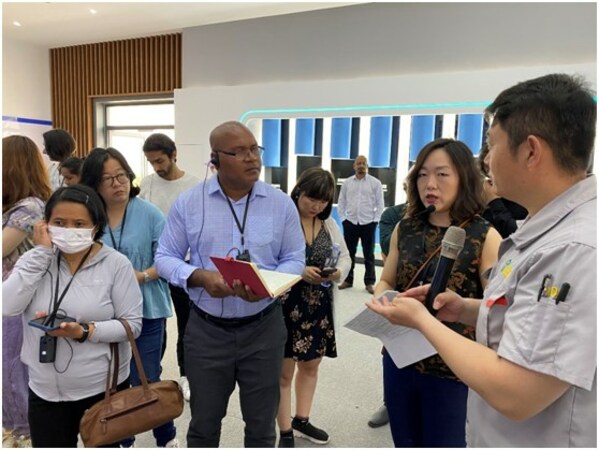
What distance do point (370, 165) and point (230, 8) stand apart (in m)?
3.31

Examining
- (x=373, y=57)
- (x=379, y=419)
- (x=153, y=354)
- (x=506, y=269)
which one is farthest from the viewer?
(x=373, y=57)

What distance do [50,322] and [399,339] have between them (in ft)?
4.26

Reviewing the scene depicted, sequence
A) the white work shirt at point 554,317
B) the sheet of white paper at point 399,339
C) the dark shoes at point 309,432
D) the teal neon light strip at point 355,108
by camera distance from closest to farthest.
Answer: the white work shirt at point 554,317, the sheet of white paper at point 399,339, the dark shoes at point 309,432, the teal neon light strip at point 355,108

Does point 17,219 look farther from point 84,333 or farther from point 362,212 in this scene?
point 362,212

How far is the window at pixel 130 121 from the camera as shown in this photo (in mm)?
8859

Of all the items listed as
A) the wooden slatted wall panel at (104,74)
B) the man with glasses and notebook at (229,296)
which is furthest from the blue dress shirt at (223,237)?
the wooden slatted wall panel at (104,74)

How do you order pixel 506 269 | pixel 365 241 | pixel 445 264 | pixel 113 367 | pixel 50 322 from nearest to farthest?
pixel 506 269 < pixel 445 264 < pixel 50 322 < pixel 113 367 < pixel 365 241

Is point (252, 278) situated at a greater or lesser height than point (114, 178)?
lesser

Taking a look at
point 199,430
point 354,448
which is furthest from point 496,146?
point 354,448

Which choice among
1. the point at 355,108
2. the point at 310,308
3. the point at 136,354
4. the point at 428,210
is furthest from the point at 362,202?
the point at 136,354

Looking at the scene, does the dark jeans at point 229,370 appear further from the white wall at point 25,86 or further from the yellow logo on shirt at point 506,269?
the white wall at point 25,86

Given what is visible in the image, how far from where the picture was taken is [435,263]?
175 centimetres

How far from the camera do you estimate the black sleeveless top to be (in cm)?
169

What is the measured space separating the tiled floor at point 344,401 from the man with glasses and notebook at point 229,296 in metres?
0.52
